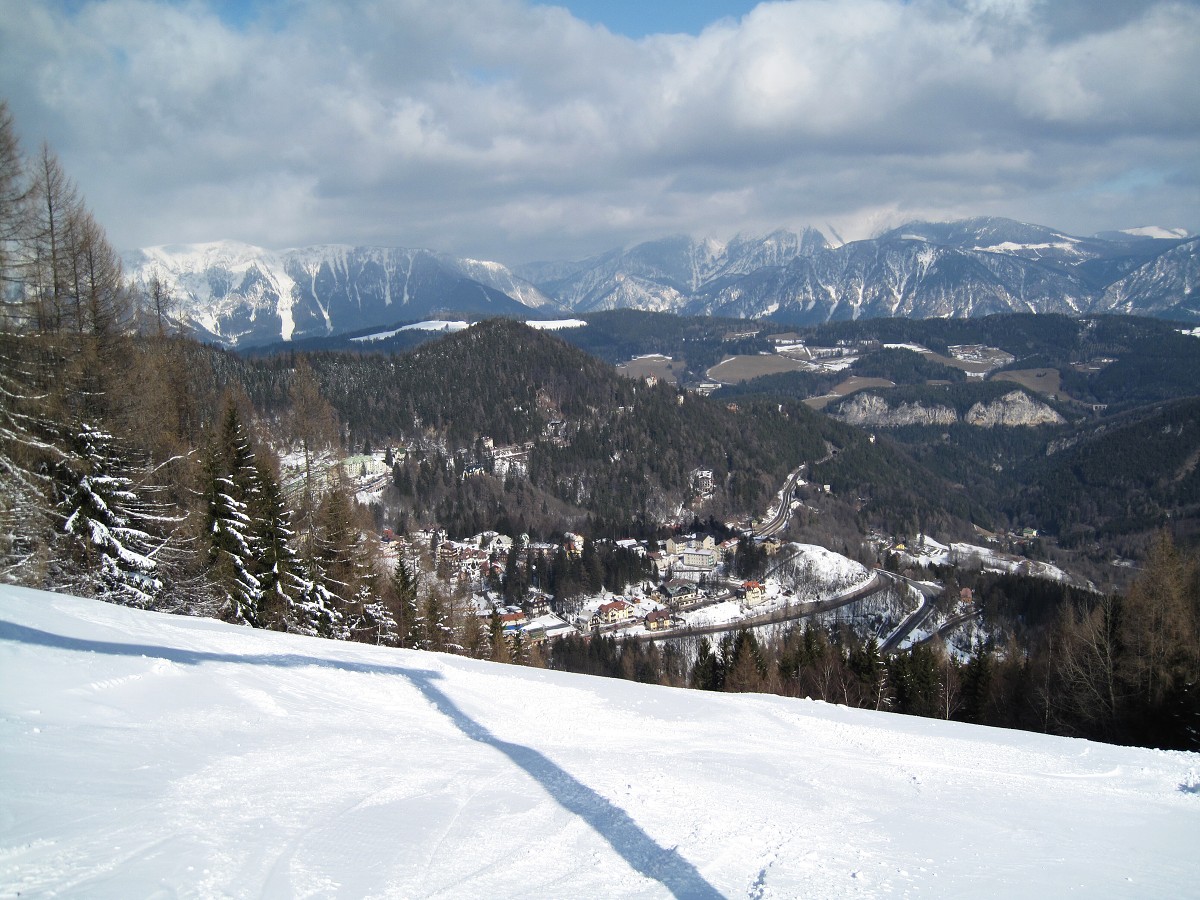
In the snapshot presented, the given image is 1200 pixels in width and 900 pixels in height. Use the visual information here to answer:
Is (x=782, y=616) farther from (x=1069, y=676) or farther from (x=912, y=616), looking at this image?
(x=1069, y=676)

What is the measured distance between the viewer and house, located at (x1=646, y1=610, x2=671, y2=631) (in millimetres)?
62650

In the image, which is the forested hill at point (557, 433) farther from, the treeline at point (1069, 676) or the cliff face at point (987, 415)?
the treeline at point (1069, 676)

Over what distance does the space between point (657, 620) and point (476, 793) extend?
189 feet

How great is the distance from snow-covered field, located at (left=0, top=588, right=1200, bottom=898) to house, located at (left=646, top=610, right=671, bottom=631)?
169 feet

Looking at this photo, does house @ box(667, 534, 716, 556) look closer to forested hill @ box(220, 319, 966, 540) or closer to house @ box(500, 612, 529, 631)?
forested hill @ box(220, 319, 966, 540)

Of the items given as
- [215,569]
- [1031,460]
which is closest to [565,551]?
[215,569]

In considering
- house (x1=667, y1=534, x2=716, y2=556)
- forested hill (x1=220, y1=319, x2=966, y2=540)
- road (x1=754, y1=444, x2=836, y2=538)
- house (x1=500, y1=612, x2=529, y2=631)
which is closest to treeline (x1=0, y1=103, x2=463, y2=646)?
house (x1=500, y1=612, x2=529, y2=631)

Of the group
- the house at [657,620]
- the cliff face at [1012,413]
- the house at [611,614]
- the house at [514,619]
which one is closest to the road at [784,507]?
the house at [657,620]

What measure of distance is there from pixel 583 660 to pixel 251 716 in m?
41.3

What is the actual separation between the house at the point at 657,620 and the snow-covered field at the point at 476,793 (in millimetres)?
51575

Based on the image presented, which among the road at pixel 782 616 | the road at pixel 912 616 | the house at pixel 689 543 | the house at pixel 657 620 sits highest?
the house at pixel 689 543

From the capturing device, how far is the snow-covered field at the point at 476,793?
530cm

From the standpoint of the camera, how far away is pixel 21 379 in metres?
15.0

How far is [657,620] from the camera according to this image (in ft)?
208
